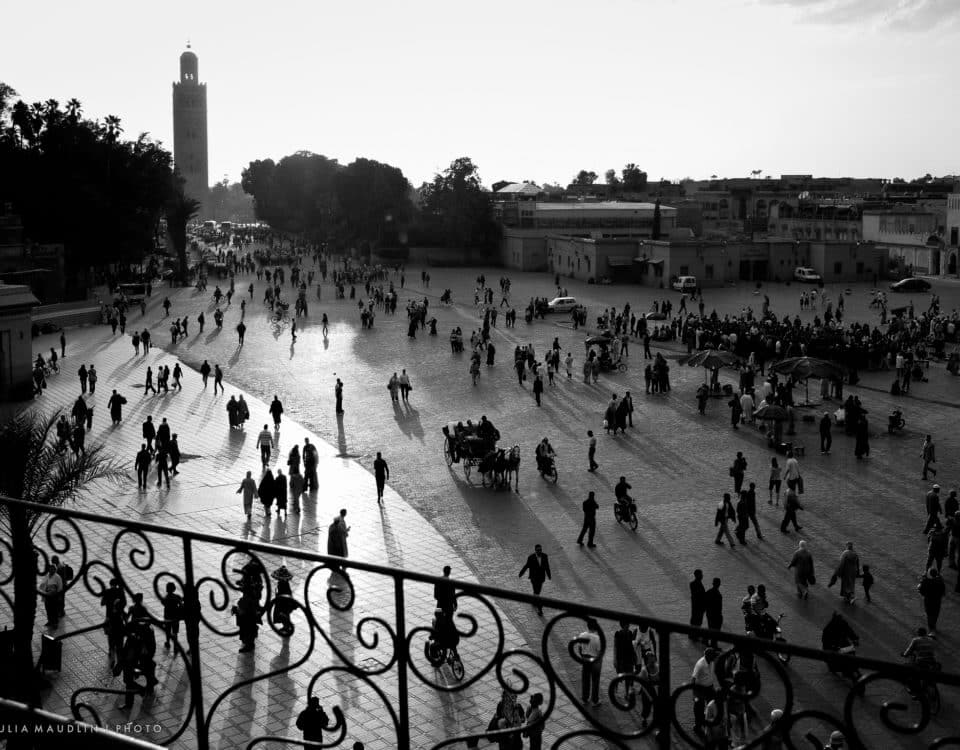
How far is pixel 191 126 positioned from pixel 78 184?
12971 centimetres

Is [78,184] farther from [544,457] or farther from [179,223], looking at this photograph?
[544,457]

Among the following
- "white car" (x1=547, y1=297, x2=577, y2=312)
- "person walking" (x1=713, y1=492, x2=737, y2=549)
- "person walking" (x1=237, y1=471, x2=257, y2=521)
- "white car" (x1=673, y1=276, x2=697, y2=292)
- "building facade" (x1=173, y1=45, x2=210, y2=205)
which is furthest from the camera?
"building facade" (x1=173, y1=45, x2=210, y2=205)

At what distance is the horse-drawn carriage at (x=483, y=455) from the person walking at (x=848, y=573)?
7.45m

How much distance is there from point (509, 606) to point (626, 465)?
352 inches

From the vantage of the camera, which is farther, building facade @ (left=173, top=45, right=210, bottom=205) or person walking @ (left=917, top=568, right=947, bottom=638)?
building facade @ (left=173, top=45, right=210, bottom=205)

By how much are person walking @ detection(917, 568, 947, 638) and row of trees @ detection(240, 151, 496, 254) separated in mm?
71165

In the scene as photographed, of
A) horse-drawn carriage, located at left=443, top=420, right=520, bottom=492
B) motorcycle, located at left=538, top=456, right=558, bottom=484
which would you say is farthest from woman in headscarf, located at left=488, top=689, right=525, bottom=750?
motorcycle, located at left=538, top=456, right=558, bottom=484

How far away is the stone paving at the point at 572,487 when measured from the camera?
15.6m

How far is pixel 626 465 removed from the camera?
23359mm

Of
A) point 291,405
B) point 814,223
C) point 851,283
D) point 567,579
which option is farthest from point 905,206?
point 567,579

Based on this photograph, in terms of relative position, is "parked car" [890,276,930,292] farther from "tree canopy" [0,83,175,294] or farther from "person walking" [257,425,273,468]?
"person walking" [257,425,273,468]

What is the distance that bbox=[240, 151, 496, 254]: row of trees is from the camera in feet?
277

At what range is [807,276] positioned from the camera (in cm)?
6950

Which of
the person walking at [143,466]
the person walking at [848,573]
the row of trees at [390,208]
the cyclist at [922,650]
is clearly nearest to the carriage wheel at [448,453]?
the person walking at [143,466]
